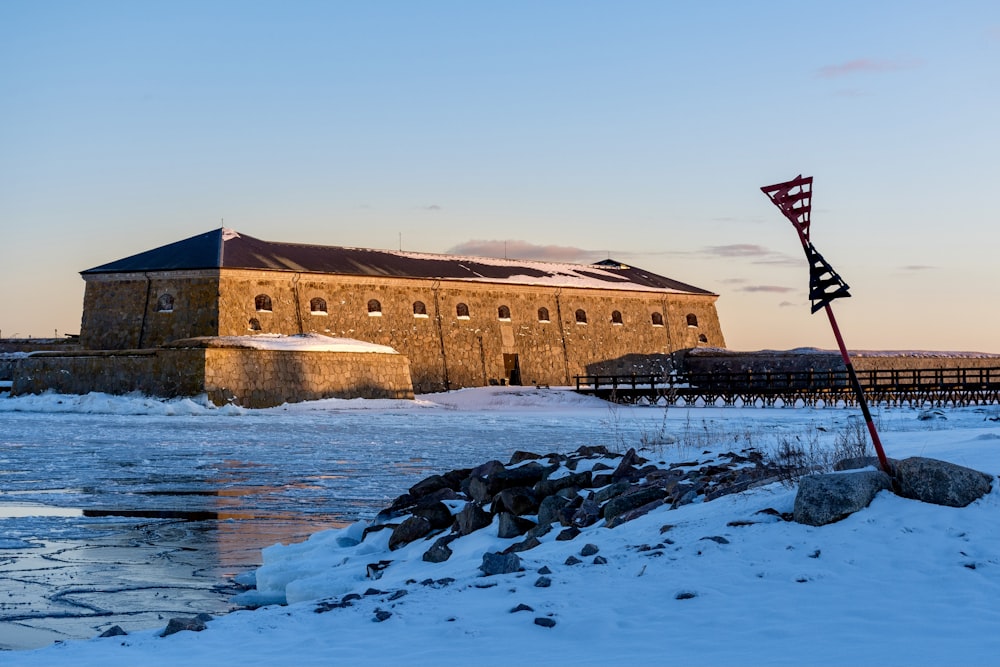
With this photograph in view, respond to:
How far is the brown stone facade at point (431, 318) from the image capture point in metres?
41.9

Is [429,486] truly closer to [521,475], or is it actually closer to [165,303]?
[521,475]

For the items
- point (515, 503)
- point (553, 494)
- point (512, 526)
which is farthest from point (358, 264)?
point (512, 526)

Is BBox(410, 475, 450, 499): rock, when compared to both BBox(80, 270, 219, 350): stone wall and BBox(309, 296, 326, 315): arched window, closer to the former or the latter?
BBox(80, 270, 219, 350): stone wall

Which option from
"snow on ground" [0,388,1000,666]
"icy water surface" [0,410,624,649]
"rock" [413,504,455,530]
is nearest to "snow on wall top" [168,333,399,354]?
"icy water surface" [0,410,624,649]

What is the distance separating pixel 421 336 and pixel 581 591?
39713 mm

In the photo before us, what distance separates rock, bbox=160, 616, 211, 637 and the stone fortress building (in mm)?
29689

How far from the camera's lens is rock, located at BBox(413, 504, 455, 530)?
970cm

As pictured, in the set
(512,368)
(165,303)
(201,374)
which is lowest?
(512,368)

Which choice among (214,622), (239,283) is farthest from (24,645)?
(239,283)

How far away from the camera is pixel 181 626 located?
6.05 meters

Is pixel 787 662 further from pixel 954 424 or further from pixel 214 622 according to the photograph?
pixel 954 424

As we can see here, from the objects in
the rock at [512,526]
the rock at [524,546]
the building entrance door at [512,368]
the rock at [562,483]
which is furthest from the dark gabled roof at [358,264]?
the rock at [524,546]

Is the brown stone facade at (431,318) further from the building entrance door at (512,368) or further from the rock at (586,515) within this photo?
the rock at (586,515)

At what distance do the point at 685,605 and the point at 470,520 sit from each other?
3.54 meters
